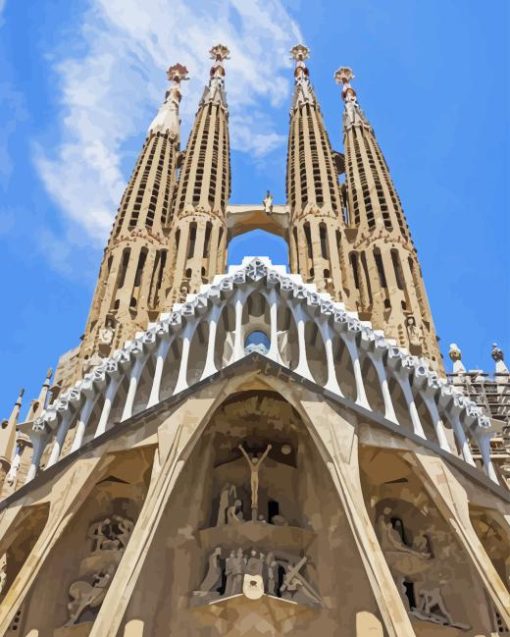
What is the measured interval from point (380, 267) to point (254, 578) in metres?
11.2

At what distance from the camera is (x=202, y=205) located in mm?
23406

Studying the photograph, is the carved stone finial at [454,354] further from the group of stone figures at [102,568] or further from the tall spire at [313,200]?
the group of stone figures at [102,568]

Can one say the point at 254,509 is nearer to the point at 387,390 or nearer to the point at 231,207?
the point at 387,390

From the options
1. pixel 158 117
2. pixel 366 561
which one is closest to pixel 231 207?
pixel 158 117

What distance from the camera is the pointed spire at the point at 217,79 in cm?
3064

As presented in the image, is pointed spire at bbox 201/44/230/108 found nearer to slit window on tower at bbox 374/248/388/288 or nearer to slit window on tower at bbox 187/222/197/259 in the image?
slit window on tower at bbox 187/222/197/259

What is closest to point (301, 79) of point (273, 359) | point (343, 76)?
point (343, 76)

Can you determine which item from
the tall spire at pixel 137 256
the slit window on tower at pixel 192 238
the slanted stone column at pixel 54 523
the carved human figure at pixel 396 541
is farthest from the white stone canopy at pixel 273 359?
the slit window on tower at pixel 192 238

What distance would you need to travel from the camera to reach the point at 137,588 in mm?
12945

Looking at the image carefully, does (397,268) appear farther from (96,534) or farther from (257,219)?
(96,534)

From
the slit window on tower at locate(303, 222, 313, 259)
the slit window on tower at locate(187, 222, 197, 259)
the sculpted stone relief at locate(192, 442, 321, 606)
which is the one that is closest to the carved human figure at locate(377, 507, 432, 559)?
the sculpted stone relief at locate(192, 442, 321, 606)

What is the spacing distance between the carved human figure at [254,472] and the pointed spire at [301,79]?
63.8 feet

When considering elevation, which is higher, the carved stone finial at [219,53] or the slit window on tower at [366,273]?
the carved stone finial at [219,53]

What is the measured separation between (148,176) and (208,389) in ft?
43.7
